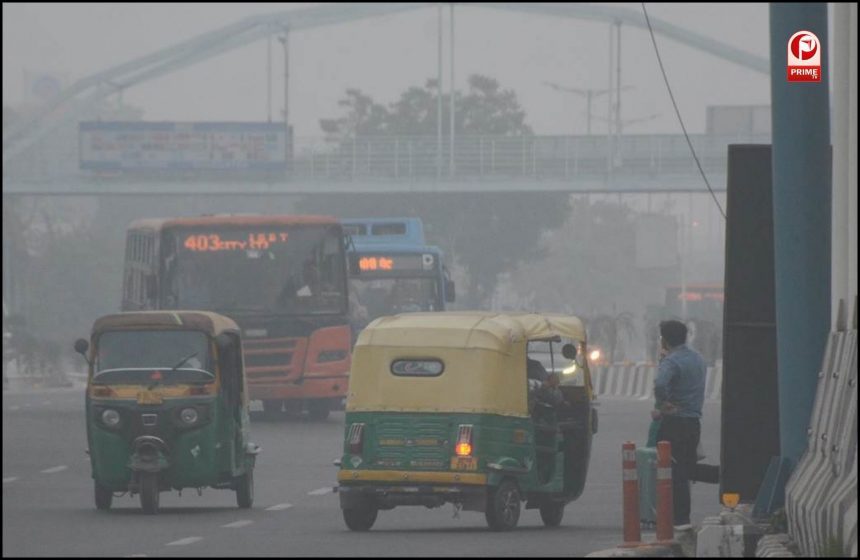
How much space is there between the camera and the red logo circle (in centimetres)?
1420

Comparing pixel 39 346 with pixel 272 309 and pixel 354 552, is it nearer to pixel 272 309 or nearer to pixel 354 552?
pixel 272 309

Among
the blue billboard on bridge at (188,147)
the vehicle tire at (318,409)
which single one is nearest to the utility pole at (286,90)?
the blue billboard on bridge at (188,147)

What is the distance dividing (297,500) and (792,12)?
810 cm

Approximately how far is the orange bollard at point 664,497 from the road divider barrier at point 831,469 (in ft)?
3.00

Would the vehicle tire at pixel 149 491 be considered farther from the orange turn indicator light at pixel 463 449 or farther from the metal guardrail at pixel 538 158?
the metal guardrail at pixel 538 158

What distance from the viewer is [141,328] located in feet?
63.0

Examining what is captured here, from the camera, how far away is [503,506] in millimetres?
16234

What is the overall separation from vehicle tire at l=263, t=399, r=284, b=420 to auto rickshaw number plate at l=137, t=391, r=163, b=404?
18.3 m

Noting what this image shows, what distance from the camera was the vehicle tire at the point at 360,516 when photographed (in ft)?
53.8

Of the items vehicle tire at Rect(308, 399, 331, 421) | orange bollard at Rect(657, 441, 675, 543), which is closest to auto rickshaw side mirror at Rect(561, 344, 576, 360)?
orange bollard at Rect(657, 441, 675, 543)

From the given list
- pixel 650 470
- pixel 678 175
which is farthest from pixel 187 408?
pixel 678 175

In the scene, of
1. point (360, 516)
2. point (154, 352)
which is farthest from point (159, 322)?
point (360, 516)

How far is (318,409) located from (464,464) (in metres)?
20.5

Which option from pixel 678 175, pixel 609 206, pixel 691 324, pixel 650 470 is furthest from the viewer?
pixel 609 206
